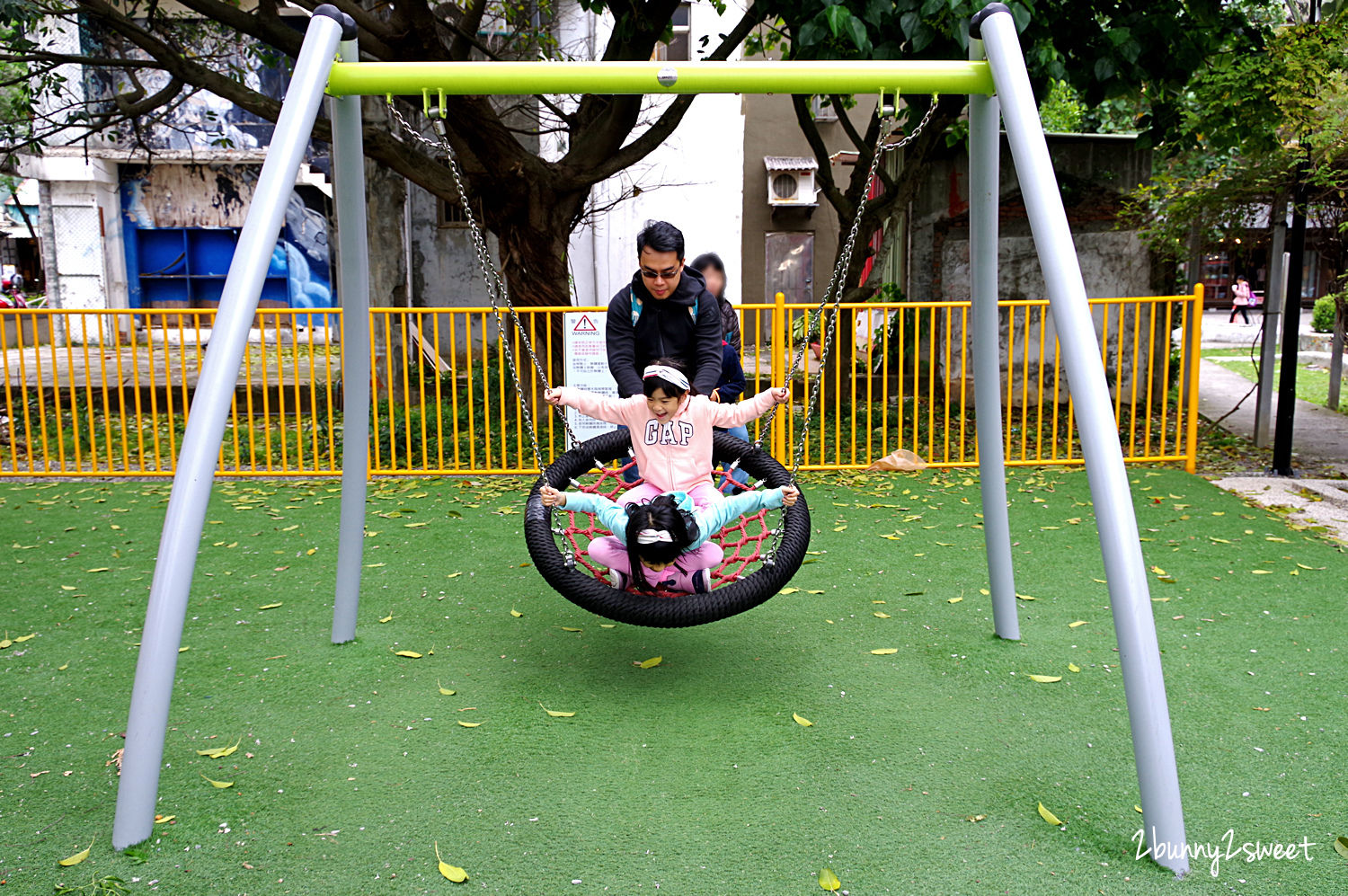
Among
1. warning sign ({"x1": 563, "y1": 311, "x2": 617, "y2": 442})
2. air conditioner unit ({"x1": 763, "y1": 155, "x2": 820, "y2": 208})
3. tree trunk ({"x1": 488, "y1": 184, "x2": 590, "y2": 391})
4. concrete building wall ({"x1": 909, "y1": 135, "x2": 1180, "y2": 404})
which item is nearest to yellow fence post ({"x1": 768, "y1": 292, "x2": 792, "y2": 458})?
warning sign ({"x1": 563, "y1": 311, "x2": 617, "y2": 442})

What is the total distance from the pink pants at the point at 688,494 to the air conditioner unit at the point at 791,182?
16.6 m

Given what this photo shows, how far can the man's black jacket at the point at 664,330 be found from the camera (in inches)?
147

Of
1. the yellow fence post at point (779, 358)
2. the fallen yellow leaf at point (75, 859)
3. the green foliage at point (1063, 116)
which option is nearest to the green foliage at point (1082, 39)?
the yellow fence post at point (779, 358)

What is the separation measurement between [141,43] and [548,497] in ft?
19.6

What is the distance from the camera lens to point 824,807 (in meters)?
2.59

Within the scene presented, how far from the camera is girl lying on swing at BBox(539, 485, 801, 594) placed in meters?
3.06

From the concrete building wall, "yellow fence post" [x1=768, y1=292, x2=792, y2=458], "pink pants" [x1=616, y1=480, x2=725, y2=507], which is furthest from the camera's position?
the concrete building wall

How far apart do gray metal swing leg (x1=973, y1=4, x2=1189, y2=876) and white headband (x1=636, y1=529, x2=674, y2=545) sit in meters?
1.20

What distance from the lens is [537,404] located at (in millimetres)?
8453

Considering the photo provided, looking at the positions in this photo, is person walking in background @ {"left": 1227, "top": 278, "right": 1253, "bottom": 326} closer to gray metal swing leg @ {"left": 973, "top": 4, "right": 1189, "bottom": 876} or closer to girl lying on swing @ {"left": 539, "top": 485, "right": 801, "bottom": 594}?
girl lying on swing @ {"left": 539, "top": 485, "right": 801, "bottom": 594}

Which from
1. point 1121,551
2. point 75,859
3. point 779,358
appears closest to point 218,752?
point 75,859

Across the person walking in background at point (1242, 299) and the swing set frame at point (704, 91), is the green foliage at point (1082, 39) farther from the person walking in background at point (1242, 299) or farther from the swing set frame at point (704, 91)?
the person walking in background at point (1242, 299)

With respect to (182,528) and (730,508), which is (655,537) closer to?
(730,508)

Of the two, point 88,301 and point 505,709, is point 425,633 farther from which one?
point 88,301
